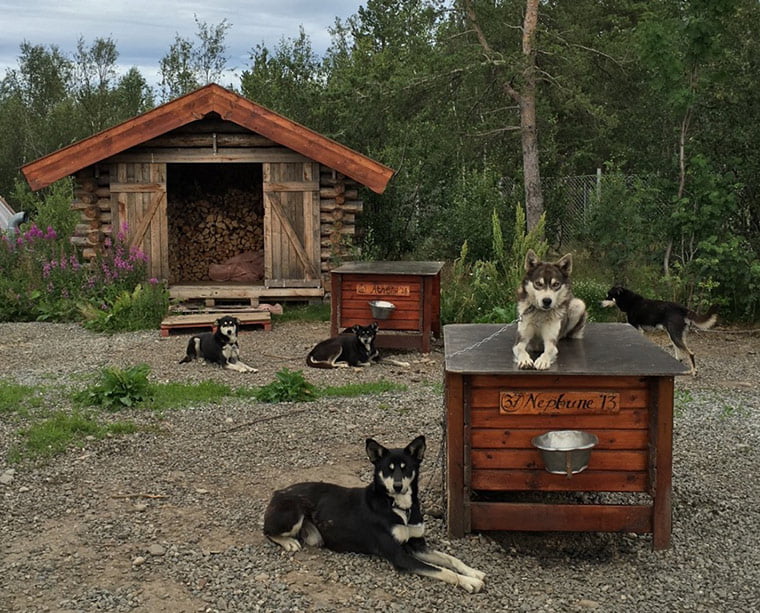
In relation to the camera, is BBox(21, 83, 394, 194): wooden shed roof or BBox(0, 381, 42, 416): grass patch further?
BBox(21, 83, 394, 194): wooden shed roof

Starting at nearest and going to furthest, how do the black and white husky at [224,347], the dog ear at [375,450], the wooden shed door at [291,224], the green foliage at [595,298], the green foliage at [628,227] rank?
the dog ear at [375,450] < the black and white husky at [224,347] < the green foliage at [595,298] < the green foliage at [628,227] < the wooden shed door at [291,224]

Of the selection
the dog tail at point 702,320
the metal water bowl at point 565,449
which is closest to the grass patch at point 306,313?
the dog tail at point 702,320

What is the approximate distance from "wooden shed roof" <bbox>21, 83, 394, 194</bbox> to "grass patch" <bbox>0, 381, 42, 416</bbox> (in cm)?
558

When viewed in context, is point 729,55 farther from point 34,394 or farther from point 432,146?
point 34,394

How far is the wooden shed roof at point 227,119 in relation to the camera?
1372 cm

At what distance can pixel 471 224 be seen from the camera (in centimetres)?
1630

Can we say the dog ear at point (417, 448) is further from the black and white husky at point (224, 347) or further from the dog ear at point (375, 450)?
the black and white husky at point (224, 347)

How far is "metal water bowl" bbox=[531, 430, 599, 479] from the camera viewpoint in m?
4.79

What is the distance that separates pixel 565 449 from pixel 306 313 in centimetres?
965

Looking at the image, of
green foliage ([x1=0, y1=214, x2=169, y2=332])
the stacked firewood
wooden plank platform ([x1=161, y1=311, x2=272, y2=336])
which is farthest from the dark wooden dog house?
the stacked firewood

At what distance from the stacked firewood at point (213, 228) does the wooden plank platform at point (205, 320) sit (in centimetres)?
453

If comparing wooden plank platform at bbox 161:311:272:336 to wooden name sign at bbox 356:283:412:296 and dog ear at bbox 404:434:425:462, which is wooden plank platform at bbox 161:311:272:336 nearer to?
wooden name sign at bbox 356:283:412:296

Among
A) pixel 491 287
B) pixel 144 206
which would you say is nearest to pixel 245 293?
pixel 144 206

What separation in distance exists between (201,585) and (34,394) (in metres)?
5.00
